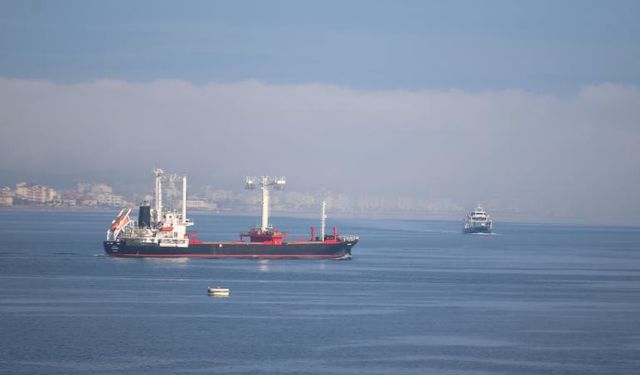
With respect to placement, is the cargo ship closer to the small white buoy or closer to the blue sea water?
the blue sea water

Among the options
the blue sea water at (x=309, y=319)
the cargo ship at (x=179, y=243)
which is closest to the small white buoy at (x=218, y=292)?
the blue sea water at (x=309, y=319)

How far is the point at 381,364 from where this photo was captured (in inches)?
2026

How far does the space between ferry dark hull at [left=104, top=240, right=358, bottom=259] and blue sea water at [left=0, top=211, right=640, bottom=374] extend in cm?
280

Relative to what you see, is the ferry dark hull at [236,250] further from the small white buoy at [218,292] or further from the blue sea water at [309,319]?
the small white buoy at [218,292]

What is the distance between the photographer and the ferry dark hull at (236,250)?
115625mm

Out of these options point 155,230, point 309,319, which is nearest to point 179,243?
point 155,230

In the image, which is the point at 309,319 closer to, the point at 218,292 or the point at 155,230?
the point at 218,292

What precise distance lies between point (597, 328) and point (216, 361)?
2535 centimetres

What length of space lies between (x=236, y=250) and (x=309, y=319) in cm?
5359

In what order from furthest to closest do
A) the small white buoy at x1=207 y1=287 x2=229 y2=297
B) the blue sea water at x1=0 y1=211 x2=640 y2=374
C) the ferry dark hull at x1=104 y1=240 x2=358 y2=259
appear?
1. the ferry dark hull at x1=104 y1=240 x2=358 y2=259
2. the small white buoy at x1=207 y1=287 x2=229 y2=297
3. the blue sea water at x1=0 y1=211 x2=640 y2=374

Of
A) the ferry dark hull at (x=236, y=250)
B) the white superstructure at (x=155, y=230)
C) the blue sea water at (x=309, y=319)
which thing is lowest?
the blue sea water at (x=309, y=319)

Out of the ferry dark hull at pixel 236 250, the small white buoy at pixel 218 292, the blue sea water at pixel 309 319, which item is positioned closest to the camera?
the blue sea water at pixel 309 319

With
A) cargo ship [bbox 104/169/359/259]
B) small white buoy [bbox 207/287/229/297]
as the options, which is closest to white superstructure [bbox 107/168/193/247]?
cargo ship [bbox 104/169/359/259]

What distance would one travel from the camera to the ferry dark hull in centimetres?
11562
